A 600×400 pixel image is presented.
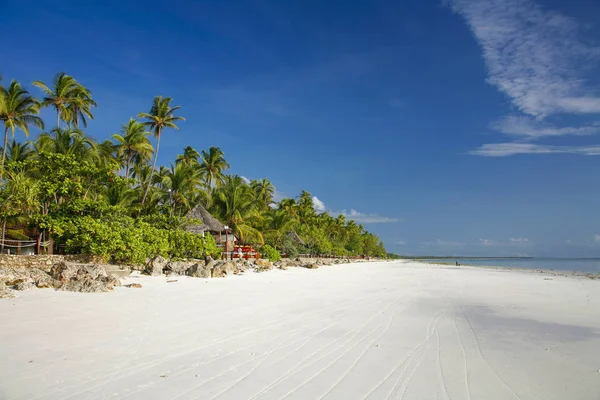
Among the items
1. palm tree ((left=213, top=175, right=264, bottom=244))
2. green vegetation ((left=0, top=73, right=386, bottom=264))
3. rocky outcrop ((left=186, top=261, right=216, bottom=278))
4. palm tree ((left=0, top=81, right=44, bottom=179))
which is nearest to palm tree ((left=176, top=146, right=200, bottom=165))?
green vegetation ((left=0, top=73, right=386, bottom=264))

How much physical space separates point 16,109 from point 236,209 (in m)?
16.5

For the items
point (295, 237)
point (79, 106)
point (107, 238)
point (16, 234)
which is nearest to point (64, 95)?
point (79, 106)

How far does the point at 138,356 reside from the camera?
13.8ft

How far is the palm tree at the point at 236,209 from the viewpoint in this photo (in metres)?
32.0

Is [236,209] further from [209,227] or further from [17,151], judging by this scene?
[17,151]

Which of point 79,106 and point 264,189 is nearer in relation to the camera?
point 79,106

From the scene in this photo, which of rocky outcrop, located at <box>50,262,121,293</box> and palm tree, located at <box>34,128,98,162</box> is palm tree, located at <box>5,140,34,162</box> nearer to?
palm tree, located at <box>34,128,98,162</box>

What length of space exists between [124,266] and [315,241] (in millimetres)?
36743

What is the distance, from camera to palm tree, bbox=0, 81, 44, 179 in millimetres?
19562

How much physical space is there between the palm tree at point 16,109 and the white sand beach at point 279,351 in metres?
16.2

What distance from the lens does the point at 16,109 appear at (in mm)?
20078

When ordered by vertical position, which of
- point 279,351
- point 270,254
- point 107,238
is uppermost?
point 107,238

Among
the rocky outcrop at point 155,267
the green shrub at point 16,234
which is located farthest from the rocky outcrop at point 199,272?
the green shrub at point 16,234

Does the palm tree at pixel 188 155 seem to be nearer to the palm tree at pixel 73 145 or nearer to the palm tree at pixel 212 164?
the palm tree at pixel 212 164
